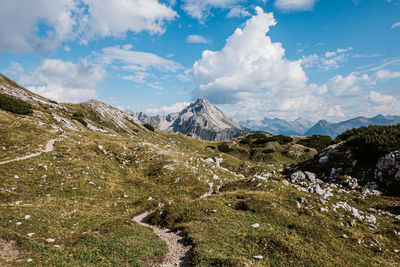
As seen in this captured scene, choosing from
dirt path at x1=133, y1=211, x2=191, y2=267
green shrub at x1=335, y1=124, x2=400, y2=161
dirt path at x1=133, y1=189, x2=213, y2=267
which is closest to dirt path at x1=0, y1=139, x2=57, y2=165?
dirt path at x1=133, y1=189, x2=213, y2=267

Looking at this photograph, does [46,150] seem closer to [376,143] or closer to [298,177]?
[298,177]

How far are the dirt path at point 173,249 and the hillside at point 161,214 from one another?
0.33 ft

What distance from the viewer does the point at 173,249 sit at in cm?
1473

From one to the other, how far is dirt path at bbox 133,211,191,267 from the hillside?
0.10m

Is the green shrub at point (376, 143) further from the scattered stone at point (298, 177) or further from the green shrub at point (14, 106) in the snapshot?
the green shrub at point (14, 106)

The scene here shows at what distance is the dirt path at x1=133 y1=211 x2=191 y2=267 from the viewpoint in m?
13.1

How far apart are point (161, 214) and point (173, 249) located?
5946 mm

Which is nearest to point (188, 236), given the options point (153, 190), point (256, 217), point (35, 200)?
point (256, 217)

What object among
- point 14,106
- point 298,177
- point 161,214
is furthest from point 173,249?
point 14,106

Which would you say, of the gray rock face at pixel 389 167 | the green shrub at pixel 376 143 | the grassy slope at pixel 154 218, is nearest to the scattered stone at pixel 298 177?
the grassy slope at pixel 154 218

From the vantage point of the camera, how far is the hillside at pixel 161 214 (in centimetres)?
1309

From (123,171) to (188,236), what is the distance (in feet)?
67.9

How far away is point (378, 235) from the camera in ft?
55.8

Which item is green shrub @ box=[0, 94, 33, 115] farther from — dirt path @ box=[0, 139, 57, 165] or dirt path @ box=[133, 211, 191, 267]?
dirt path @ box=[133, 211, 191, 267]
